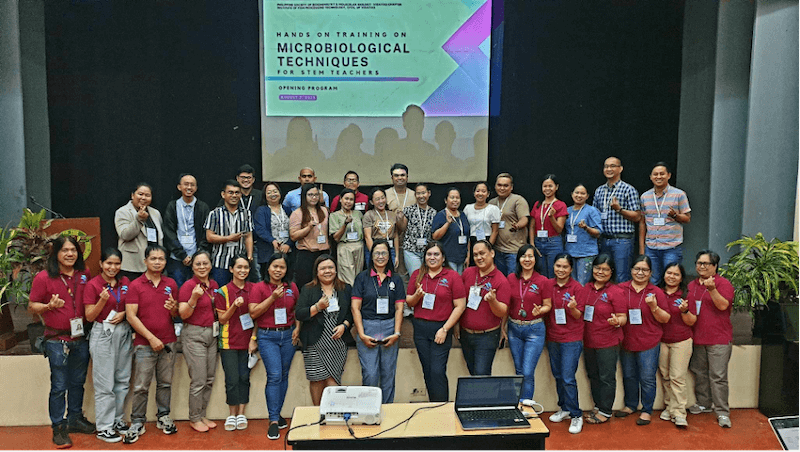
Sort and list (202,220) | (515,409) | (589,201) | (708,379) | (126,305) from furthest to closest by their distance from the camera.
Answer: (589,201)
(202,220)
(708,379)
(126,305)
(515,409)

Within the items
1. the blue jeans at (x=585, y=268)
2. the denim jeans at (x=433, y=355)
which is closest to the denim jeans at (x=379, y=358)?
the denim jeans at (x=433, y=355)

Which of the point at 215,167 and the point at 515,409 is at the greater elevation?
the point at 215,167

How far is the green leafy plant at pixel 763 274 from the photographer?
4.30m

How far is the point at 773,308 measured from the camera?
14.0 feet

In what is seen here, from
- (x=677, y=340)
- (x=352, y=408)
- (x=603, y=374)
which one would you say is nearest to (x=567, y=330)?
(x=603, y=374)

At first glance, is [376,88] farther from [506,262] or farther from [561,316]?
[561,316]

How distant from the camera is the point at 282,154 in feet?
19.6

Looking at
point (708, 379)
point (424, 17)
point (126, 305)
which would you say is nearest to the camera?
point (126, 305)

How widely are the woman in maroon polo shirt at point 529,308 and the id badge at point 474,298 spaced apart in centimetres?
25

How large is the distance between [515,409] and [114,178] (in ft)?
16.2

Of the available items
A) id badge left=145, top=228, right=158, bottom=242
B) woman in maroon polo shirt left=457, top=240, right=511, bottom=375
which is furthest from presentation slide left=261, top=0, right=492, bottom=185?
woman in maroon polo shirt left=457, top=240, right=511, bottom=375

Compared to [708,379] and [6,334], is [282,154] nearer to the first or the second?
[6,334]

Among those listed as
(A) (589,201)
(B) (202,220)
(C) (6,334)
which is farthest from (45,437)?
(A) (589,201)

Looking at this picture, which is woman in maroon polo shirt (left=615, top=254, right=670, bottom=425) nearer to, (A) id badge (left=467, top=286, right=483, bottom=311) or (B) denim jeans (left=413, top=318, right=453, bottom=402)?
(A) id badge (left=467, top=286, right=483, bottom=311)
